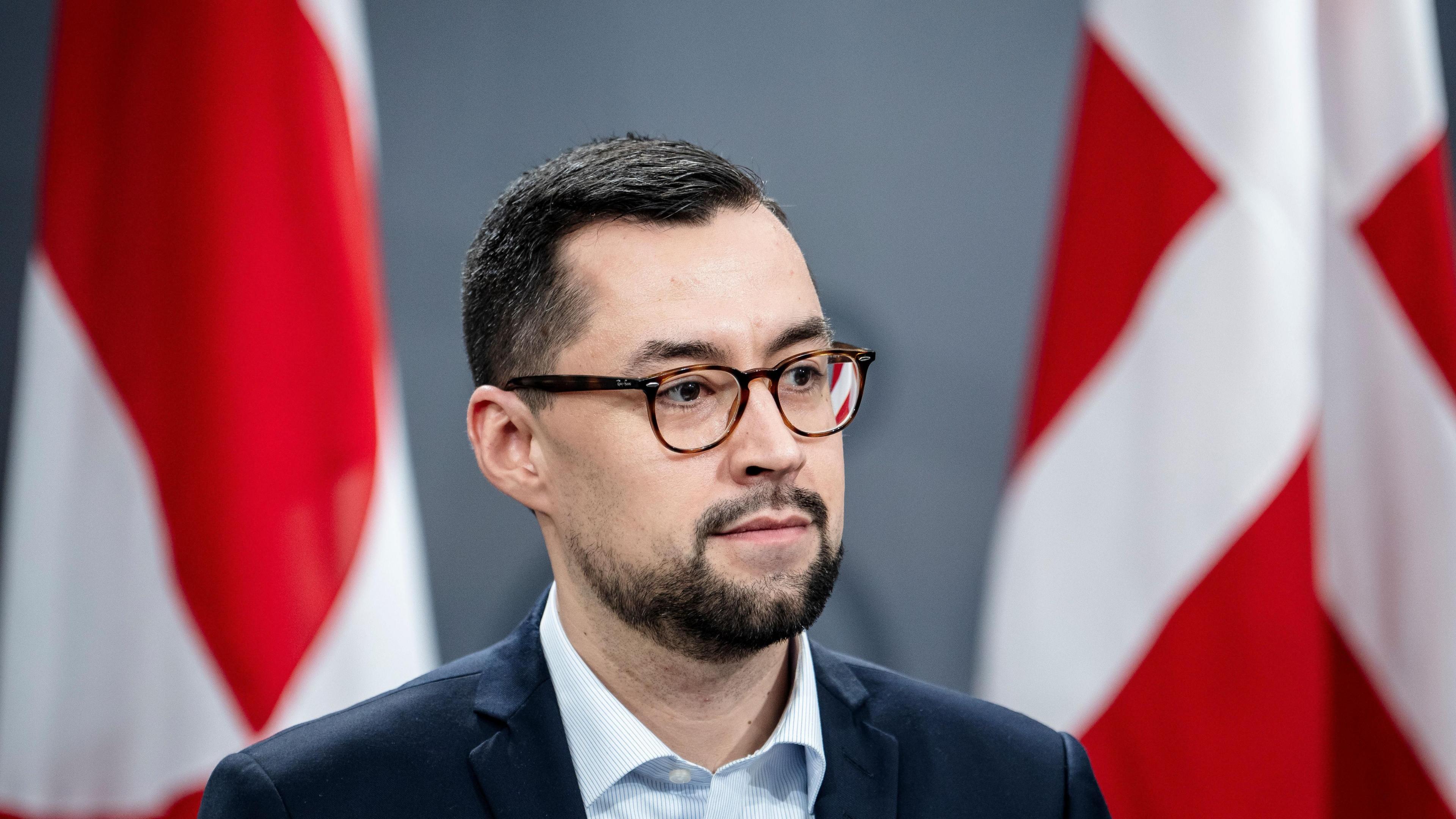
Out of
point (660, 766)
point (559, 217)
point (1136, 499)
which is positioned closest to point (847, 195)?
point (1136, 499)

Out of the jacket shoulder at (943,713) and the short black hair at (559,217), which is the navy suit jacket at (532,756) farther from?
the short black hair at (559,217)

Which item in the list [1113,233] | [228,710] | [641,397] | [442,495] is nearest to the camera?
[641,397]

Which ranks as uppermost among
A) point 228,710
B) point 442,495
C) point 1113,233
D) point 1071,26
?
point 1071,26

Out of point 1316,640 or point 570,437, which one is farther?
point 1316,640

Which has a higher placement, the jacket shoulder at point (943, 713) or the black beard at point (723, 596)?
the black beard at point (723, 596)

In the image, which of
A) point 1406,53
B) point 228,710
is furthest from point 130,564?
point 1406,53

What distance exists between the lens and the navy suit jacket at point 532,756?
111 cm

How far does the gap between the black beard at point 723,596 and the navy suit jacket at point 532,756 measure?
7.1 inches

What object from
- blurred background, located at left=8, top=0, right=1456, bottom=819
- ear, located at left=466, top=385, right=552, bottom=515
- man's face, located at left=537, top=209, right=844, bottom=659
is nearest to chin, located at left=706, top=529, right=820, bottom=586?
man's face, located at left=537, top=209, right=844, bottom=659

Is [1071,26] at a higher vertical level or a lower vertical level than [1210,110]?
higher

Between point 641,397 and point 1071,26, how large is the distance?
5.36 feet

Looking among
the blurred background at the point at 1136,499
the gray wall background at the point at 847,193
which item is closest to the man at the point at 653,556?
the blurred background at the point at 1136,499

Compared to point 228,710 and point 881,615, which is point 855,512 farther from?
point 228,710

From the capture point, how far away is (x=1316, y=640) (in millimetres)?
1754
